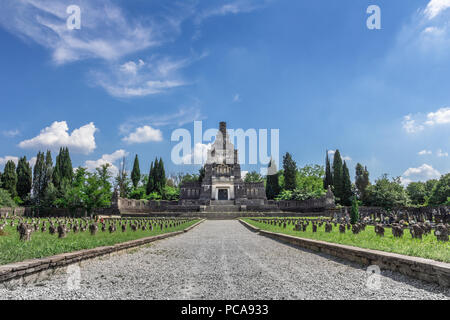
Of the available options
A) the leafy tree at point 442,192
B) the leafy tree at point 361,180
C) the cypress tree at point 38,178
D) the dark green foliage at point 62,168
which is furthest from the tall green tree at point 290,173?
the cypress tree at point 38,178

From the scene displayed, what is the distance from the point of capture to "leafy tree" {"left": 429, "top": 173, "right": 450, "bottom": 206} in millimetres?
40906

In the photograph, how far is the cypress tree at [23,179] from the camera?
2253 inches

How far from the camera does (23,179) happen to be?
2260 inches

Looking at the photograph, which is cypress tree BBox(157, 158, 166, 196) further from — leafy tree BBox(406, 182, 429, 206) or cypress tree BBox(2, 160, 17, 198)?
leafy tree BBox(406, 182, 429, 206)

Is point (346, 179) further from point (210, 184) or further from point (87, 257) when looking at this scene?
point (87, 257)

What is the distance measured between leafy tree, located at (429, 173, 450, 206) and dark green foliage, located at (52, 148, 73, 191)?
62.4 meters

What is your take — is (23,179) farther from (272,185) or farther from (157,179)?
(272,185)

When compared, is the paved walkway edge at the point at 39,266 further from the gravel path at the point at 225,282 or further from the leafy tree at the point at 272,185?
the leafy tree at the point at 272,185

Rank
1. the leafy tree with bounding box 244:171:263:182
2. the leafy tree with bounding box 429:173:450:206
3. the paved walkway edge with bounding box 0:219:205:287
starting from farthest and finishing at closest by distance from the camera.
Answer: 1. the leafy tree with bounding box 244:171:263:182
2. the leafy tree with bounding box 429:173:450:206
3. the paved walkway edge with bounding box 0:219:205:287

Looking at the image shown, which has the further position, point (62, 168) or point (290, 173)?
point (290, 173)

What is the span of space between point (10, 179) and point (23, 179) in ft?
8.95

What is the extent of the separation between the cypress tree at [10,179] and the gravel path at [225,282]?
194 ft

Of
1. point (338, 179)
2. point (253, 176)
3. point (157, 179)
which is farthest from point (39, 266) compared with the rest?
point (253, 176)

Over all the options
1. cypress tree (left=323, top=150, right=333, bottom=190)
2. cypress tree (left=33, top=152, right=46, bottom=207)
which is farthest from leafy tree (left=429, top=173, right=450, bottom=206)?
cypress tree (left=33, top=152, right=46, bottom=207)
